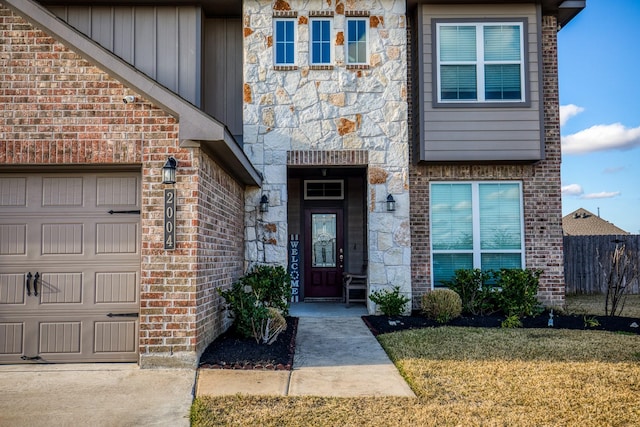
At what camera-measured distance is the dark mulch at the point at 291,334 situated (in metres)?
6.06

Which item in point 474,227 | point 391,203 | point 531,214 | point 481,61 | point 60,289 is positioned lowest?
point 60,289

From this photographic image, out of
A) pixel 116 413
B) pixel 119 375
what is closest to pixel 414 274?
pixel 119 375

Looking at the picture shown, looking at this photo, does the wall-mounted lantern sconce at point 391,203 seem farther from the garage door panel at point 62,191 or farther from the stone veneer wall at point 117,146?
the garage door panel at point 62,191

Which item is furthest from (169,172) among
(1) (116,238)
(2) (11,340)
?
(2) (11,340)

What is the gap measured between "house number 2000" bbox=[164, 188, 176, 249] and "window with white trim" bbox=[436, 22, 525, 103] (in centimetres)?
604

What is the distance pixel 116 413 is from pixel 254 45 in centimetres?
728

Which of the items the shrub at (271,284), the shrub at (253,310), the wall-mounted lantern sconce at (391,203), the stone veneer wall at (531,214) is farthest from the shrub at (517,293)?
the shrub at (253,310)

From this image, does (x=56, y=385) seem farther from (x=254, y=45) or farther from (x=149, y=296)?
(x=254, y=45)

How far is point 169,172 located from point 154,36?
16.7 ft

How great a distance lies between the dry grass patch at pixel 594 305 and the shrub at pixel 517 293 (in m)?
1.66

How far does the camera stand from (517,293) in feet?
30.8

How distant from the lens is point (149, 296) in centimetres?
590

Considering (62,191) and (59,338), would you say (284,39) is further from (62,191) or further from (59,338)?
(59,338)

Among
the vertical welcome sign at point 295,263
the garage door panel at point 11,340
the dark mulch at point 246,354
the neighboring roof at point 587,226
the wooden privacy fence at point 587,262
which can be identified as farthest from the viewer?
the neighboring roof at point 587,226
